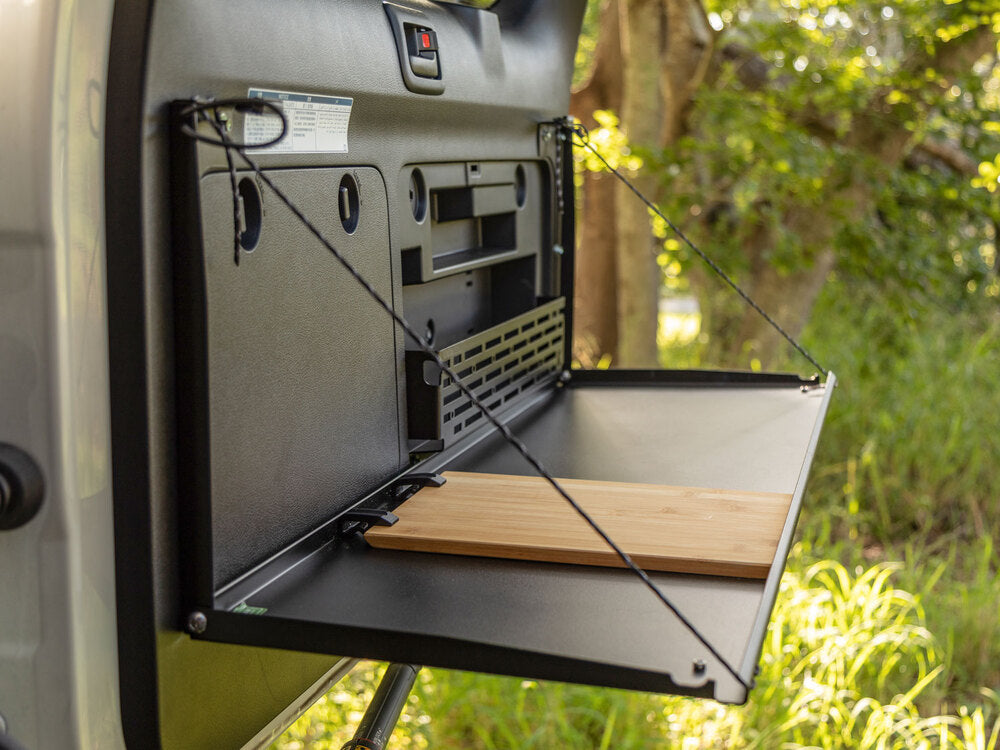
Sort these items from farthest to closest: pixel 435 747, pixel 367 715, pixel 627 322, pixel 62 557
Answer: pixel 627 322 < pixel 435 747 < pixel 367 715 < pixel 62 557

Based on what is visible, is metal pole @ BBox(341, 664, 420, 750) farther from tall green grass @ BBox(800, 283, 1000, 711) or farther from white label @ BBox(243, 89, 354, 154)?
tall green grass @ BBox(800, 283, 1000, 711)

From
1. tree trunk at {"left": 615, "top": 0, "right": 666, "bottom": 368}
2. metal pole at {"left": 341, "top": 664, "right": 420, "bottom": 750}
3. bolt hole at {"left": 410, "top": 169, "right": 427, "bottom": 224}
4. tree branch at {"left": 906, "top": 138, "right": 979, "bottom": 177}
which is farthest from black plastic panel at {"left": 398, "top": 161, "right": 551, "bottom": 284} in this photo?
tree branch at {"left": 906, "top": 138, "right": 979, "bottom": 177}

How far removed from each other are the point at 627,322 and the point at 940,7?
5.84ft

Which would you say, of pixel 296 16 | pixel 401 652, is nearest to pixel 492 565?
pixel 401 652

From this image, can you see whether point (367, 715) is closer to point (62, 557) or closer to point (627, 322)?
point (62, 557)

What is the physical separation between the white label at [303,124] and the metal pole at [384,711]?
67cm

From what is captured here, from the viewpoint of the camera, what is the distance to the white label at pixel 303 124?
3.98 feet

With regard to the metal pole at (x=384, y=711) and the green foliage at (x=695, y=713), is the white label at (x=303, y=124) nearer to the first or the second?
the metal pole at (x=384, y=711)

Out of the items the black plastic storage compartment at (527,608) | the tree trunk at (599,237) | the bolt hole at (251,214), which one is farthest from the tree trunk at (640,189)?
the bolt hole at (251,214)

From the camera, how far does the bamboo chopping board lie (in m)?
1.26

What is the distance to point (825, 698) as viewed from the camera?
2.98 metres

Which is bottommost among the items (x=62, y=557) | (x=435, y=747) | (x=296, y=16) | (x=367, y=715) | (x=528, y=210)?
(x=435, y=747)

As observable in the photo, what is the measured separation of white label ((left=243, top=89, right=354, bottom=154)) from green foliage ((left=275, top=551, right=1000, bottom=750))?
178cm

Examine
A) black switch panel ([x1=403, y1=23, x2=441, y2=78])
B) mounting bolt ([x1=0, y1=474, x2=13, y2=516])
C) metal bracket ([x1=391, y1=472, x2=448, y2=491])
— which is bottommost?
metal bracket ([x1=391, y1=472, x2=448, y2=491])
